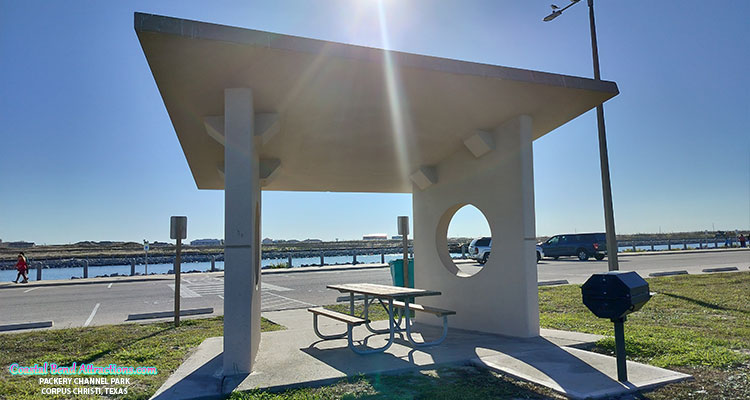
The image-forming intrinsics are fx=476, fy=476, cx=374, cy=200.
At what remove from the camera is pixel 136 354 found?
6.43m

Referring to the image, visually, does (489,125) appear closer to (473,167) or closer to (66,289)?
(473,167)

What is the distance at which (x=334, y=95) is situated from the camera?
225 inches

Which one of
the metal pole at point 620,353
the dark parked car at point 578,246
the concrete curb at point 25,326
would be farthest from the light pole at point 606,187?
the dark parked car at point 578,246

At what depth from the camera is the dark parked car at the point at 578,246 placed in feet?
95.3

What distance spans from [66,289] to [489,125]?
17.7 meters

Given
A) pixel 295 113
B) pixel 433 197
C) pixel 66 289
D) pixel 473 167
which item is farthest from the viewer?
pixel 66 289

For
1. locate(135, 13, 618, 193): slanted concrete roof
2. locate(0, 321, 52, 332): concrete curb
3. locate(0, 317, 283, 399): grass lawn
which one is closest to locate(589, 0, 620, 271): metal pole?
locate(135, 13, 618, 193): slanted concrete roof

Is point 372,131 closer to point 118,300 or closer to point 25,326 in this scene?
point 25,326

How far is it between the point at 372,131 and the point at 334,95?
1458 millimetres

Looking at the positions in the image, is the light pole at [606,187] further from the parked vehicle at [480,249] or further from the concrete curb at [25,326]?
the parked vehicle at [480,249]

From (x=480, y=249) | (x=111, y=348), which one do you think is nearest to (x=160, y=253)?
(x=480, y=249)

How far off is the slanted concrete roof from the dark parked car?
79.4 ft

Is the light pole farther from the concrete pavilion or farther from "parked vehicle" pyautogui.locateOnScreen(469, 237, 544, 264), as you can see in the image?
"parked vehicle" pyautogui.locateOnScreen(469, 237, 544, 264)

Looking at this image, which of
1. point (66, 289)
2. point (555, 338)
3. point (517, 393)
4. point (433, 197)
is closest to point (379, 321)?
point (433, 197)
